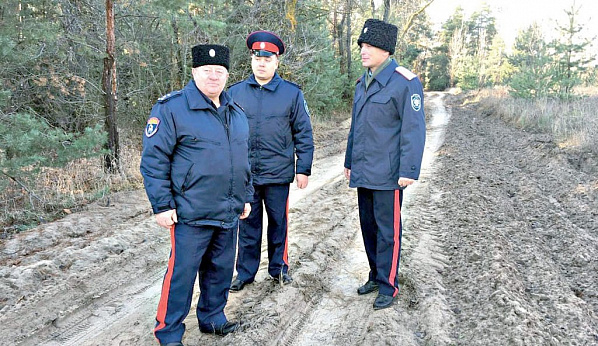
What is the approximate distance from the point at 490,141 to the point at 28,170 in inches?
482

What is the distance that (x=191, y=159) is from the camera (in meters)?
2.76

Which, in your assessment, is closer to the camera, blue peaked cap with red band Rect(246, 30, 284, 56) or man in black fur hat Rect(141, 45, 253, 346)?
man in black fur hat Rect(141, 45, 253, 346)

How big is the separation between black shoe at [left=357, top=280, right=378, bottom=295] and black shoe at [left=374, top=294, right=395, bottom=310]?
0.25m

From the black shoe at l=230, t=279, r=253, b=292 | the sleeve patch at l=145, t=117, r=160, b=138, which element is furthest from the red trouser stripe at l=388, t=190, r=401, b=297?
the sleeve patch at l=145, t=117, r=160, b=138

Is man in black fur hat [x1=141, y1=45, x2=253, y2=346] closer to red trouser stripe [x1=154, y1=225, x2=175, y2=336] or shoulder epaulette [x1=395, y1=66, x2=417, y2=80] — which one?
red trouser stripe [x1=154, y1=225, x2=175, y2=336]

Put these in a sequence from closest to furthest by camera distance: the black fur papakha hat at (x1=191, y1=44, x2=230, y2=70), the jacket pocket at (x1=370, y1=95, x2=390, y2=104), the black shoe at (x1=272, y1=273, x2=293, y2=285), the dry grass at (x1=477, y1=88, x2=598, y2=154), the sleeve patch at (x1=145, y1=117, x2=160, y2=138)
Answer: the sleeve patch at (x1=145, y1=117, x2=160, y2=138), the black fur papakha hat at (x1=191, y1=44, x2=230, y2=70), the jacket pocket at (x1=370, y1=95, x2=390, y2=104), the black shoe at (x1=272, y1=273, x2=293, y2=285), the dry grass at (x1=477, y1=88, x2=598, y2=154)

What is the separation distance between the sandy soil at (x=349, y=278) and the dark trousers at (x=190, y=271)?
27cm

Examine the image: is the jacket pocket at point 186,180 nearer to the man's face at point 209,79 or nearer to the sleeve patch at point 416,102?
the man's face at point 209,79

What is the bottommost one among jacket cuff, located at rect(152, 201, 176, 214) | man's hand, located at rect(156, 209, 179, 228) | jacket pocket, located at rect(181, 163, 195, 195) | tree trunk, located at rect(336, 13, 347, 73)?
man's hand, located at rect(156, 209, 179, 228)

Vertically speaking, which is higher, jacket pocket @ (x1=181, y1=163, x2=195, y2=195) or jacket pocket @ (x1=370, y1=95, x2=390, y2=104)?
jacket pocket @ (x1=370, y1=95, x2=390, y2=104)

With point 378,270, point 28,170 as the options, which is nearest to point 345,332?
point 378,270

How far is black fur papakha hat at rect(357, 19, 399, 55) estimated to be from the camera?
345 cm

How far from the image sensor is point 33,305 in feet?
11.8

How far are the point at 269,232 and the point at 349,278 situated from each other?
3.07 ft
